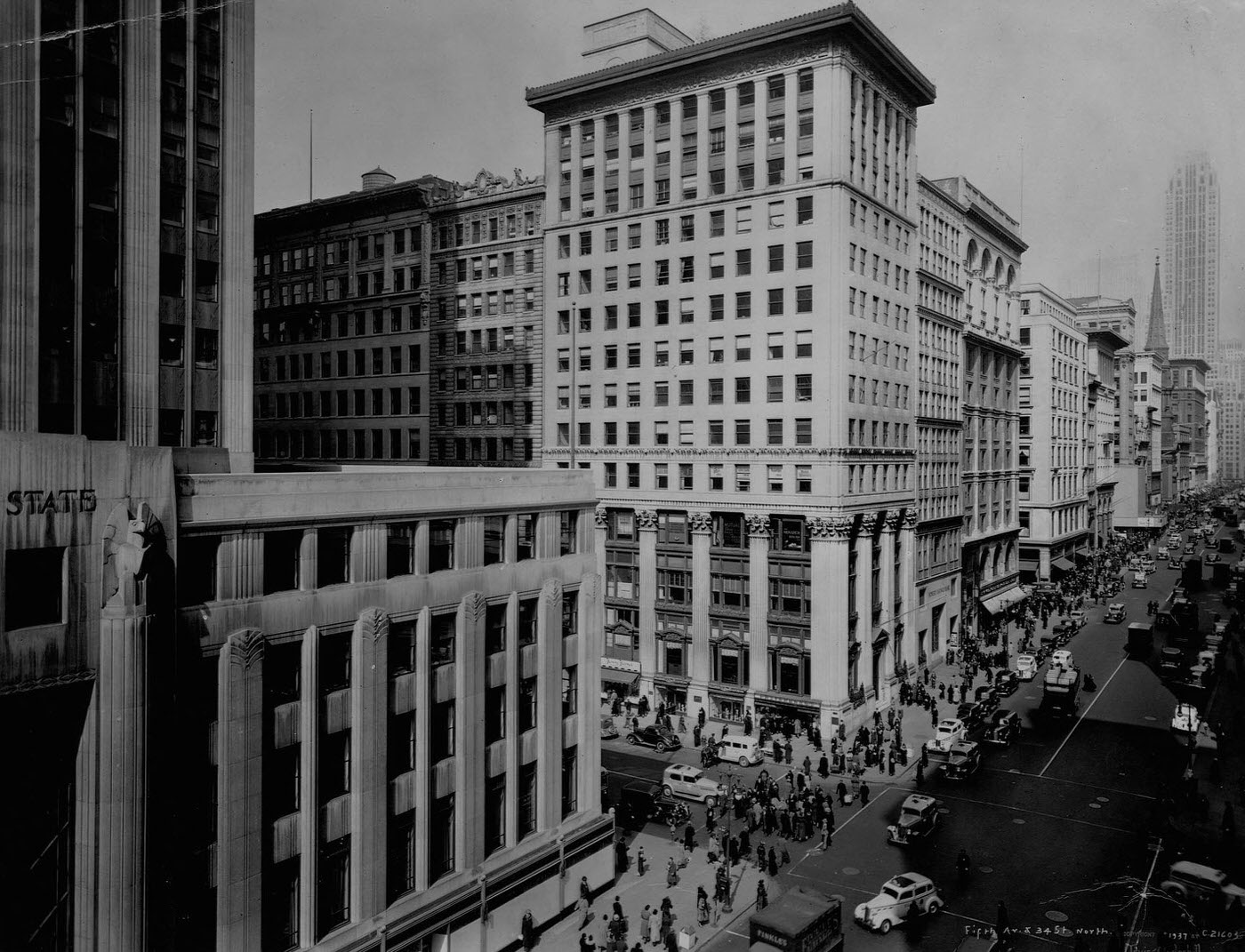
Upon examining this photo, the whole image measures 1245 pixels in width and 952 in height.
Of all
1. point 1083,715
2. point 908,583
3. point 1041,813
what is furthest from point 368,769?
point 908,583

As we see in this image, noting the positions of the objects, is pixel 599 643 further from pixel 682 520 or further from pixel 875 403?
pixel 875 403

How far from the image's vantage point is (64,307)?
3684cm

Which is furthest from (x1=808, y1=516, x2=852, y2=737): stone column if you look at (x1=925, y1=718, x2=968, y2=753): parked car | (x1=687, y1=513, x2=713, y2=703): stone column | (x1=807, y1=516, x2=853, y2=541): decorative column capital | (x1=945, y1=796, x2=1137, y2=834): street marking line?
(x1=945, y1=796, x2=1137, y2=834): street marking line

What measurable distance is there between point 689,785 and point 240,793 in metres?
26.6

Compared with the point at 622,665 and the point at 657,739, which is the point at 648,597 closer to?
the point at 622,665

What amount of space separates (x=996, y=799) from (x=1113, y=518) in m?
126

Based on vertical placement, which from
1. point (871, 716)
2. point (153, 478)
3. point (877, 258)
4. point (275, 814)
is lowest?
point (871, 716)

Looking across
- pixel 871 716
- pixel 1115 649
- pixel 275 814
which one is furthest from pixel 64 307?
pixel 1115 649

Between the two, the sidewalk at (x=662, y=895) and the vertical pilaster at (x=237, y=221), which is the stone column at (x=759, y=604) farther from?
the vertical pilaster at (x=237, y=221)

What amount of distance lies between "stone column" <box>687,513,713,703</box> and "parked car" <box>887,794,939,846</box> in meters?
22.1

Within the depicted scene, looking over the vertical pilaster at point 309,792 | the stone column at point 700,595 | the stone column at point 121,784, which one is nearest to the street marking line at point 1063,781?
the stone column at point 700,595

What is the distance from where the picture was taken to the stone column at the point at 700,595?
63375 millimetres

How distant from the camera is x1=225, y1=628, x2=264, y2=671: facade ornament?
25098 mm

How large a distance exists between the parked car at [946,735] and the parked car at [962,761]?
547mm
